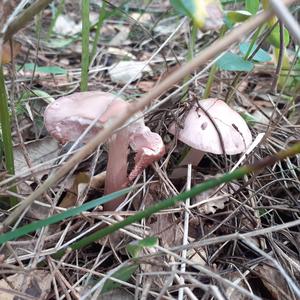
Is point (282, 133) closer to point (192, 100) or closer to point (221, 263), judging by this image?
point (192, 100)

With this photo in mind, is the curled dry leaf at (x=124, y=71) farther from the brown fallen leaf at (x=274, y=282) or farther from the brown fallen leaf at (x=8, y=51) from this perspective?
the brown fallen leaf at (x=274, y=282)

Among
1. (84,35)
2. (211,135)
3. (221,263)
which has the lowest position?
(221,263)

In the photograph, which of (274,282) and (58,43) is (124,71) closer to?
(58,43)

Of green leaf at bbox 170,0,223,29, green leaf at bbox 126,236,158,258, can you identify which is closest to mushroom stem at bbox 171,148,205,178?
green leaf at bbox 126,236,158,258

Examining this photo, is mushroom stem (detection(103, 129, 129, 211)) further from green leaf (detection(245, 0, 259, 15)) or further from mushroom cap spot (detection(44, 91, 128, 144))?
green leaf (detection(245, 0, 259, 15))

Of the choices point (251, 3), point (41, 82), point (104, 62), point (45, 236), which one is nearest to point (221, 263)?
point (45, 236)

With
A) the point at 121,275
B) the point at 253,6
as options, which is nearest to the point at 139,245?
the point at 121,275

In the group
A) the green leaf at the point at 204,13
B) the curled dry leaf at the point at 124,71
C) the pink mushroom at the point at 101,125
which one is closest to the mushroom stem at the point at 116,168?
the pink mushroom at the point at 101,125

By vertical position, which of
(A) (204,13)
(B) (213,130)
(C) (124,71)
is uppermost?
→ (A) (204,13)
